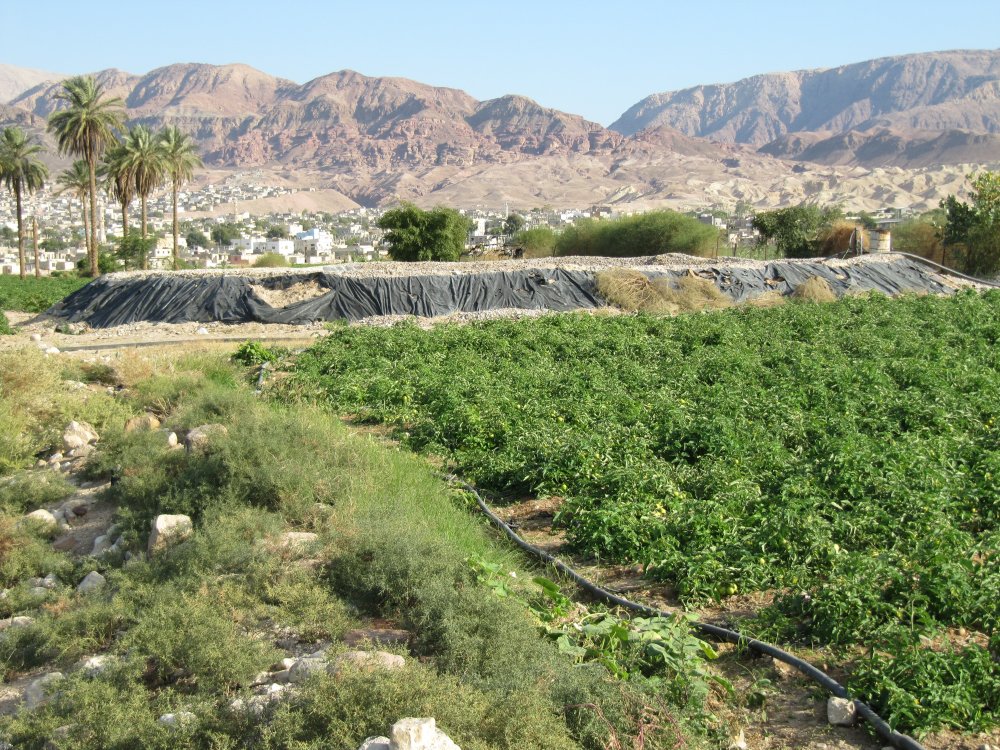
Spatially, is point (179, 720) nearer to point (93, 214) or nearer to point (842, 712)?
point (842, 712)

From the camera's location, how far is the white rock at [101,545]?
6969mm

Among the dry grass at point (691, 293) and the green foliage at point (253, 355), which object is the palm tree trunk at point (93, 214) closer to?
the dry grass at point (691, 293)

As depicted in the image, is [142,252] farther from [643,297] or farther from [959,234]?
[959,234]

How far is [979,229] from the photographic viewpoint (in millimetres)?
31406

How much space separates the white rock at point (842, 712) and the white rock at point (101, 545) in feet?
17.4

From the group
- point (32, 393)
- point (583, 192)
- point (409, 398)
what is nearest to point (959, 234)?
point (409, 398)

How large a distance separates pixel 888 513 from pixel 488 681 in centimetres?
389

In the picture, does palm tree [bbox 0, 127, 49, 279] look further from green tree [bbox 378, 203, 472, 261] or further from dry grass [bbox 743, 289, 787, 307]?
dry grass [bbox 743, 289, 787, 307]

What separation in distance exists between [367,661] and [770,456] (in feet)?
16.1

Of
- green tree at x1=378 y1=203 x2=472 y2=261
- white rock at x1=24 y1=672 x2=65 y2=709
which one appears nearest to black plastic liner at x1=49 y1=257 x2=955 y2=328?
green tree at x1=378 y1=203 x2=472 y2=261

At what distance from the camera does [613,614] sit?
5.98 metres

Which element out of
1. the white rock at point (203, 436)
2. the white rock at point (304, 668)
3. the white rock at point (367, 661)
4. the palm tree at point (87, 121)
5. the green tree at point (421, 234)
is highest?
the palm tree at point (87, 121)

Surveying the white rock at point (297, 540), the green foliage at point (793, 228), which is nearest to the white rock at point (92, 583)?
the white rock at point (297, 540)

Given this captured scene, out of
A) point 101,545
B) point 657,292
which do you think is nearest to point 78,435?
A: point 101,545
